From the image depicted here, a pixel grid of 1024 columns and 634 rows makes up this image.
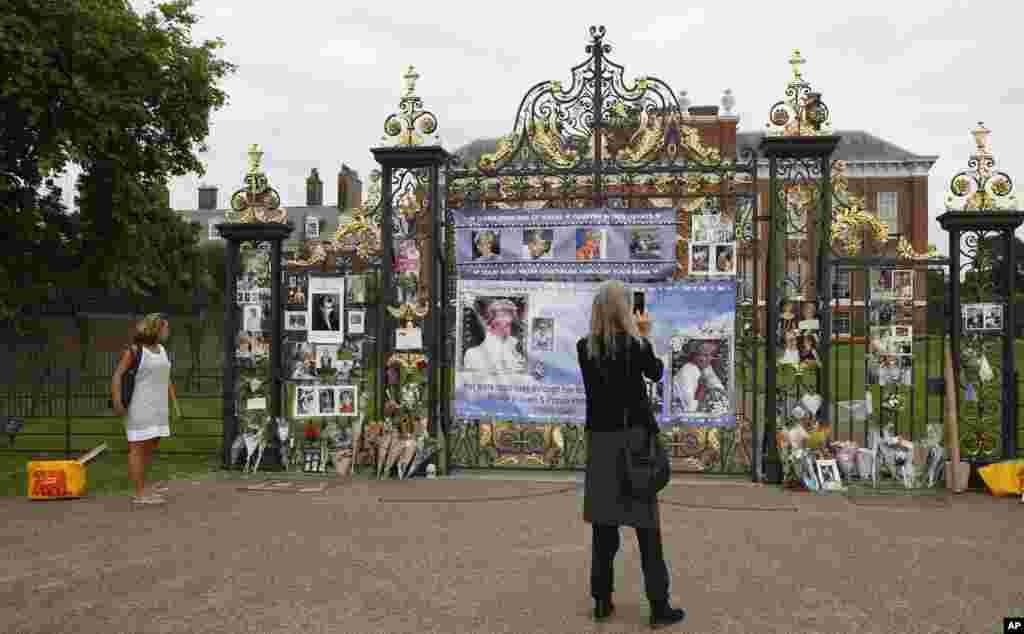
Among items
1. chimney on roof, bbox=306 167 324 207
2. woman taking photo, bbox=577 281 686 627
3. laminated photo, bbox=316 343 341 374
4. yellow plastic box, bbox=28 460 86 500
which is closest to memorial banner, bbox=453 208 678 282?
laminated photo, bbox=316 343 341 374

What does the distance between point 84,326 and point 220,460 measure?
8.67 ft

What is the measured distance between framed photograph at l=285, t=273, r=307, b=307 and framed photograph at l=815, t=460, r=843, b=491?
607 cm

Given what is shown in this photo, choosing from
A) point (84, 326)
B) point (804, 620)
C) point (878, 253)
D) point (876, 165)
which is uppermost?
point (876, 165)

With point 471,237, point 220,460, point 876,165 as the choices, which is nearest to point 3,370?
point 220,460

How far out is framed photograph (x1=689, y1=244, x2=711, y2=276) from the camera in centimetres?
1016

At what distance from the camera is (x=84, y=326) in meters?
12.1

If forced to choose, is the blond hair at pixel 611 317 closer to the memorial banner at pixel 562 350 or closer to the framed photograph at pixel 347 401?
the memorial banner at pixel 562 350

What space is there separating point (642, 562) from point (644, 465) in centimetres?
58

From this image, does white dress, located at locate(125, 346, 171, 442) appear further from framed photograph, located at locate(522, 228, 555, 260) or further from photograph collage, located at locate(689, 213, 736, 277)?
photograph collage, located at locate(689, 213, 736, 277)

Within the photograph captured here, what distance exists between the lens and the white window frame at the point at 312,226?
54.9 m

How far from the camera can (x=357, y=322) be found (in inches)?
422

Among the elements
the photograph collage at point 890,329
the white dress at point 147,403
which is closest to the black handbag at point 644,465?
the photograph collage at point 890,329

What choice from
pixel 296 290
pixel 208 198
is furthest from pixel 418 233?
pixel 208 198

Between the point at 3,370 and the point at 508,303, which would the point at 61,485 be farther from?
the point at 508,303
